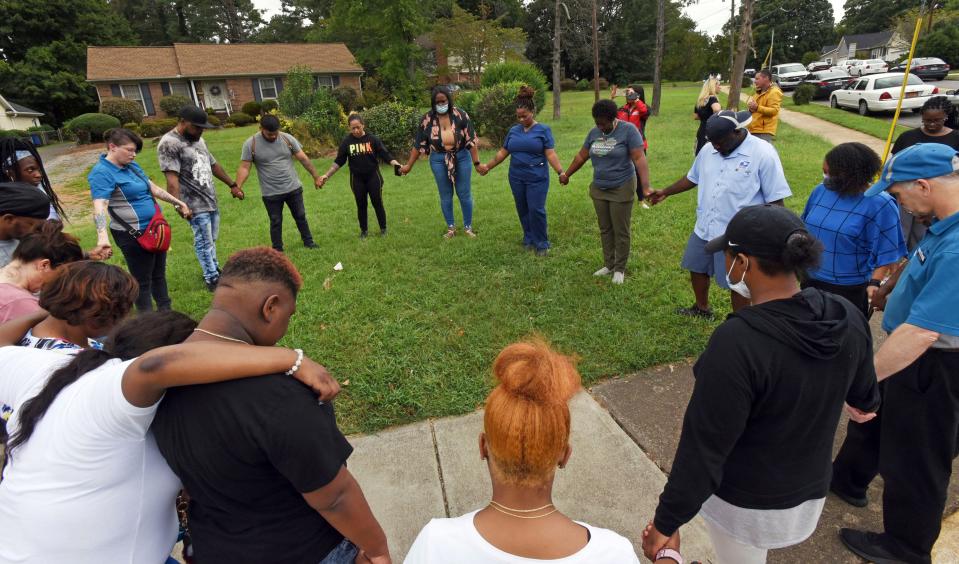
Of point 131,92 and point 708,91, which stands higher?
point 131,92

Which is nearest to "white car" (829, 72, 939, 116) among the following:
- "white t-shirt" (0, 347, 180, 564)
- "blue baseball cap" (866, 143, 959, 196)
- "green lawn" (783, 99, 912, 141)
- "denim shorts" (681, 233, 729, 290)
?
"green lawn" (783, 99, 912, 141)

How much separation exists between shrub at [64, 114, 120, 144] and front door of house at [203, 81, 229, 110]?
10.5 metres

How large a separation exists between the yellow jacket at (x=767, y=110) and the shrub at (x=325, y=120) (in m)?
11.8

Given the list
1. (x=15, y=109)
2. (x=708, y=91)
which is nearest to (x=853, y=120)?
(x=708, y=91)

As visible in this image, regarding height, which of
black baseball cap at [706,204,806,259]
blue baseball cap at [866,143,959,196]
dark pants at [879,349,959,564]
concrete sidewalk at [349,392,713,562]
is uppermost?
blue baseball cap at [866,143,959,196]

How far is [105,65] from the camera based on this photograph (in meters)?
31.7

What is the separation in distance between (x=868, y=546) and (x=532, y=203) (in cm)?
472

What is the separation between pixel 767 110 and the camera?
9.32 meters

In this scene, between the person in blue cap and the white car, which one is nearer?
the person in blue cap

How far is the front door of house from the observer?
3397 centimetres

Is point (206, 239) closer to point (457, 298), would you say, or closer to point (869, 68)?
point (457, 298)

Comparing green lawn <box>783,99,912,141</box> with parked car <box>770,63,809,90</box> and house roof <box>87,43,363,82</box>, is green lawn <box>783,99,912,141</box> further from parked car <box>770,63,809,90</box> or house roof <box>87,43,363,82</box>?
house roof <box>87,43,363,82</box>

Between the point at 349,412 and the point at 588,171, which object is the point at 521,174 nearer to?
the point at 349,412

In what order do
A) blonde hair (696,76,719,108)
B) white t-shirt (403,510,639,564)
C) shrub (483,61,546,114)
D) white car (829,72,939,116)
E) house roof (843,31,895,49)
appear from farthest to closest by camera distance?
house roof (843,31,895,49), shrub (483,61,546,114), white car (829,72,939,116), blonde hair (696,76,719,108), white t-shirt (403,510,639,564)
